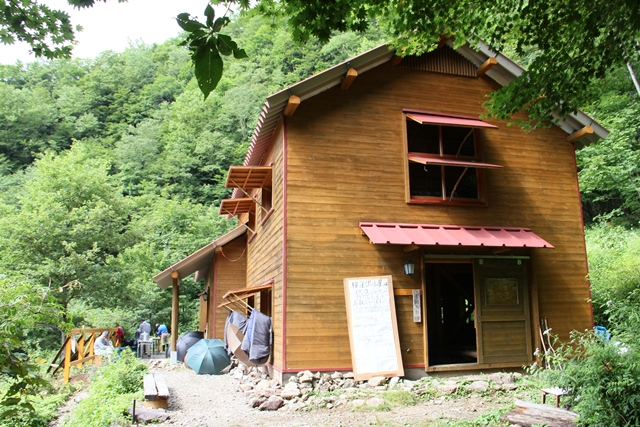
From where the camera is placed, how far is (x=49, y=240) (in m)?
18.1

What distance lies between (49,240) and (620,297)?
18289 mm

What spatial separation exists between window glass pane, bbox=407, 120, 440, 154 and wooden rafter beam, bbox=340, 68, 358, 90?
2.90 m

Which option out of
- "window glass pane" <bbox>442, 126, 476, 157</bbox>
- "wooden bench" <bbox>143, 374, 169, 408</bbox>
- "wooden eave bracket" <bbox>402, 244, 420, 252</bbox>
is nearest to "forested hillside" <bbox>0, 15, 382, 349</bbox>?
"wooden bench" <bbox>143, 374, 169, 408</bbox>

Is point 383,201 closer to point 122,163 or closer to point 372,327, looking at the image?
point 372,327

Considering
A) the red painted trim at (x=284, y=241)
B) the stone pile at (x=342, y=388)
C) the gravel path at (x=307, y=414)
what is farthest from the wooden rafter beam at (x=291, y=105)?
the gravel path at (x=307, y=414)

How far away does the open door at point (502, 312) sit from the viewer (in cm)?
1000

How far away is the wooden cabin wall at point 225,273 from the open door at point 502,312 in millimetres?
8520

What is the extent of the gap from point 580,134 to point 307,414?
8542mm

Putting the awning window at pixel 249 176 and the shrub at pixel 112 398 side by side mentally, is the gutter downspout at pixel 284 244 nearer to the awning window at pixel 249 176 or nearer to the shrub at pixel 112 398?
the awning window at pixel 249 176

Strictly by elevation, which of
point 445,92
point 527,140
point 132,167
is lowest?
point 527,140

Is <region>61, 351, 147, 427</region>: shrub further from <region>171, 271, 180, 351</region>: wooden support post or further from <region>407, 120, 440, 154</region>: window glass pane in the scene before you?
<region>407, 120, 440, 154</region>: window glass pane

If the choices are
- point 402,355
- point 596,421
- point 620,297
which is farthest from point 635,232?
point 596,421

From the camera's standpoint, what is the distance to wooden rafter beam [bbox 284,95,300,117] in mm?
9617

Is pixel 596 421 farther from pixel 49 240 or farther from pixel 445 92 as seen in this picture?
pixel 49 240
